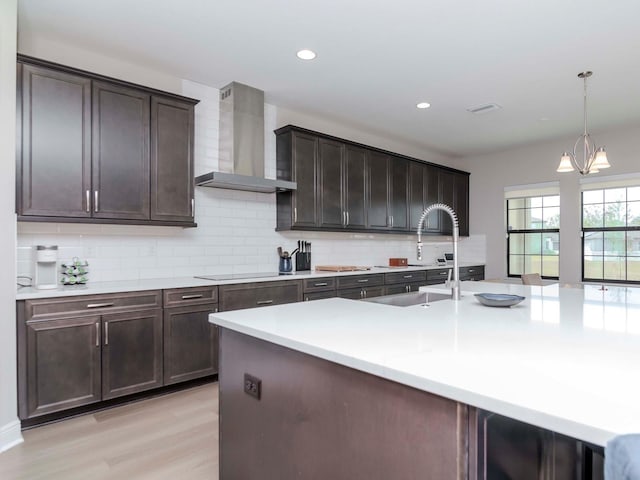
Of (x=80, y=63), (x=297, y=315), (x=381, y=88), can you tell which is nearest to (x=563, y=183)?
(x=381, y=88)

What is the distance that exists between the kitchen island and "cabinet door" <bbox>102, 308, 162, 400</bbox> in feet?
4.72

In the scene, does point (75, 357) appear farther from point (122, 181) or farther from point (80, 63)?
point (80, 63)

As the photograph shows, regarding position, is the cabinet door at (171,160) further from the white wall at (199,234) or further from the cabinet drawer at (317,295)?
the cabinet drawer at (317,295)

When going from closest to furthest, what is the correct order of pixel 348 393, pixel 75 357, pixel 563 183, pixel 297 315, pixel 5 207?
pixel 348 393, pixel 297 315, pixel 5 207, pixel 75 357, pixel 563 183

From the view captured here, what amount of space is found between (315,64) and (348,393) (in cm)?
298

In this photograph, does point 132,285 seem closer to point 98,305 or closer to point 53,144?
point 98,305

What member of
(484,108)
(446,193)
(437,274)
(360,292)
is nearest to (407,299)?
(360,292)

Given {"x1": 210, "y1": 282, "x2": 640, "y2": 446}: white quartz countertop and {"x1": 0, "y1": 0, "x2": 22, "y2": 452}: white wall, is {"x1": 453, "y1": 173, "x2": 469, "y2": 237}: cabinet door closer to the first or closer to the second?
{"x1": 210, "y1": 282, "x2": 640, "y2": 446}: white quartz countertop

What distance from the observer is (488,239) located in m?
6.50

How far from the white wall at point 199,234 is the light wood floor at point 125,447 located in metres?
1.15

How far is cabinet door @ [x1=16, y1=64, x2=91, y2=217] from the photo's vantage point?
2.61m

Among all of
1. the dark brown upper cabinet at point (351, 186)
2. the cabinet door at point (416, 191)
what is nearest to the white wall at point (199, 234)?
the dark brown upper cabinet at point (351, 186)

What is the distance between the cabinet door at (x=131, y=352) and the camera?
9.00 ft

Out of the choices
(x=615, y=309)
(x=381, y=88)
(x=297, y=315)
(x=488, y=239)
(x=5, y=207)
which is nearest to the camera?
(x=297, y=315)
